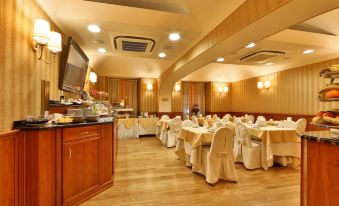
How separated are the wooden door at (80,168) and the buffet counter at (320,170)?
2.52 metres

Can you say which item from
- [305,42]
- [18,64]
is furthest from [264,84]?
[18,64]

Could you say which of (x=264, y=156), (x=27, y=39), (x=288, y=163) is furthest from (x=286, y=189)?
(x=27, y=39)

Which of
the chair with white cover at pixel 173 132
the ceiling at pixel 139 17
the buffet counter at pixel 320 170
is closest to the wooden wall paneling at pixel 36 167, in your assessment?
the ceiling at pixel 139 17

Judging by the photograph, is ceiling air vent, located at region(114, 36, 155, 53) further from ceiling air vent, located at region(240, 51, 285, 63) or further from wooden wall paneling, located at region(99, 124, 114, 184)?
ceiling air vent, located at region(240, 51, 285, 63)

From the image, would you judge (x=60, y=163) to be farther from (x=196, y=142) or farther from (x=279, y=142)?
(x=279, y=142)

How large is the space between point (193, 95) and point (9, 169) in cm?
859

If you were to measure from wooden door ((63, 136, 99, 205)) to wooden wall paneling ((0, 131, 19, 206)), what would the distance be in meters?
0.46

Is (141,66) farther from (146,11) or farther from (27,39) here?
(27,39)

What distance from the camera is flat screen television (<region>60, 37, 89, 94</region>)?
3186 millimetres

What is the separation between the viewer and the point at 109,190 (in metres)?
2.82

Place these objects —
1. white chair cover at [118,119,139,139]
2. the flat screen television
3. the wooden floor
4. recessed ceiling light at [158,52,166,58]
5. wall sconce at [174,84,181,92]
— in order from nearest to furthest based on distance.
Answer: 1. the wooden floor
2. the flat screen television
3. recessed ceiling light at [158,52,166,58]
4. white chair cover at [118,119,139,139]
5. wall sconce at [174,84,181,92]

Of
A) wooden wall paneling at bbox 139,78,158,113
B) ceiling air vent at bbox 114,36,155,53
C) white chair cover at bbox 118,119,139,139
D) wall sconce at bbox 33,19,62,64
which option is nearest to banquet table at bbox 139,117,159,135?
white chair cover at bbox 118,119,139,139

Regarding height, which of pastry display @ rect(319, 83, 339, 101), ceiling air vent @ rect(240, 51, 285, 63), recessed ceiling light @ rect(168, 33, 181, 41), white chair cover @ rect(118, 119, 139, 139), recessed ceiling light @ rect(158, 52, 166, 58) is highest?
recessed ceiling light @ rect(158, 52, 166, 58)

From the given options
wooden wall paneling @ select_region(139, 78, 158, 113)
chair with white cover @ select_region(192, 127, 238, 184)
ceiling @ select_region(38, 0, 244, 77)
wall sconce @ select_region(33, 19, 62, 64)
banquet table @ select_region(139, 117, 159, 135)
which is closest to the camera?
wall sconce @ select_region(33, 19, 62, 64)
